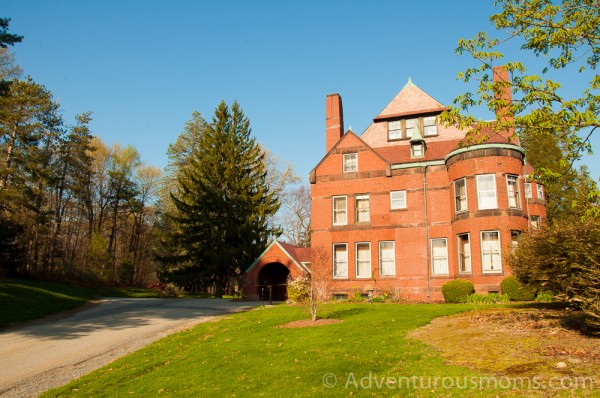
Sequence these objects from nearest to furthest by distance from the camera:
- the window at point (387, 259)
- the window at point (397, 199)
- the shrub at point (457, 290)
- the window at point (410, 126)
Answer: the shrub at point (457, 290) → the window at point (387, 259) → the window at point (397, 199) → the window at point (410, 126)

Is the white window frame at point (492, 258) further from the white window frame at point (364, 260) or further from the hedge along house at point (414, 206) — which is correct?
the white window frame at point (364, 260)

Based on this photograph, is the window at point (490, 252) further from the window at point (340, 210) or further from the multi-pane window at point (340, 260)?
the window at point (340, 210)

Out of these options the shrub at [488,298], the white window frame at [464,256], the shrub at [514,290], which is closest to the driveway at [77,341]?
the shrub at [488,298]

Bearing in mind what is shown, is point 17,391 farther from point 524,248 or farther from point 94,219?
point 94,219

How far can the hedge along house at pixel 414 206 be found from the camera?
2423 centimetres

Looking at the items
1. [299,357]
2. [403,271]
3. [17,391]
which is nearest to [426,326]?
[299,357]

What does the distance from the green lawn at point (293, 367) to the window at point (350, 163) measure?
15.5 meters

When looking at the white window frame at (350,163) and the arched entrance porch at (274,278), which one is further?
the arched entrance porch at (274,278)

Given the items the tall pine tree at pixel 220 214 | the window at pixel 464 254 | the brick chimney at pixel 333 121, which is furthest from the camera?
the tall pine tree at pixel 220 214

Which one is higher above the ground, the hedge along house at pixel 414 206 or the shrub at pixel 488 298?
the hedge along house at pixel 414 206

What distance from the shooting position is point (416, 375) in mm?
7809

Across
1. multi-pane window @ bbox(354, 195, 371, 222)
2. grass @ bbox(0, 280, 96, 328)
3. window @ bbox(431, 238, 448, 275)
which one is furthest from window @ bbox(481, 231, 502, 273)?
grass @ bbox(0, 280, 96, 328)

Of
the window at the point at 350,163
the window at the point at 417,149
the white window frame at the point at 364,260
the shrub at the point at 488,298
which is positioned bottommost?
the shrub at the point at 488,298

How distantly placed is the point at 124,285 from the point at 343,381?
172 feet
